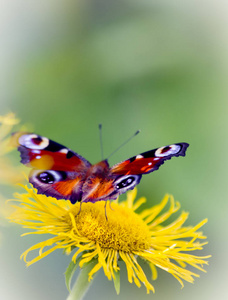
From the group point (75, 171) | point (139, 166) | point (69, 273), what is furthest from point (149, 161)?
point (69, 273)

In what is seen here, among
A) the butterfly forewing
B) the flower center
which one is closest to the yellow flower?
the flower center

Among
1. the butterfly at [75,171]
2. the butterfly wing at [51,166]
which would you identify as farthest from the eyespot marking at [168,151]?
the butterfly wing at [51,166]

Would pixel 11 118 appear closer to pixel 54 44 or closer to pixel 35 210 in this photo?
pixel 35 210

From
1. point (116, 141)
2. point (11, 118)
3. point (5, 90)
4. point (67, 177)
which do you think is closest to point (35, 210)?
point (67, 177)

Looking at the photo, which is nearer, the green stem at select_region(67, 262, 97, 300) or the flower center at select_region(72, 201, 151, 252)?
the green stem at select_region(67, 262, 97, 300)

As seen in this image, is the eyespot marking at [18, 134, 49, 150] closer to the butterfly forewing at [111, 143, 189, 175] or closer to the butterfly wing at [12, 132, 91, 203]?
the butterfly wing at [12, 132, 91, 203]

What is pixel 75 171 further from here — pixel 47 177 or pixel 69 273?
pixel 69 273
